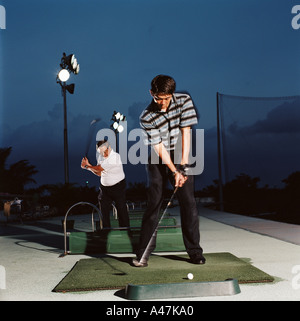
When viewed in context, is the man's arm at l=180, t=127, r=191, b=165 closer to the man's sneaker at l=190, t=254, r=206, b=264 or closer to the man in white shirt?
the man's sneaker at l=190, t=254, r=206, b=264

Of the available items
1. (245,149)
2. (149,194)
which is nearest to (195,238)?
(149,194)

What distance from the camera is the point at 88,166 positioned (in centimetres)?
752

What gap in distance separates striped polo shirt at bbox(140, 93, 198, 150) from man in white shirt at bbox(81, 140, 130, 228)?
2436 mm

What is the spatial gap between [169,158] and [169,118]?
1.53 feet

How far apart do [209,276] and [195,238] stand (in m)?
→ 0.77

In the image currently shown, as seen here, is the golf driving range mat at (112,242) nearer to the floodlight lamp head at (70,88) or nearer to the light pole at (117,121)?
the floodlight lamp head at (70,88)

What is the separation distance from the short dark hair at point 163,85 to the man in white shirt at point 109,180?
2.84 metres

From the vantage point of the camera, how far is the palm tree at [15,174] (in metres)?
31.5

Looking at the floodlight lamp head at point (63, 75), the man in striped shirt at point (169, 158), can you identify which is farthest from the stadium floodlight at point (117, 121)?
the man in striped shirt at point (169, 158)

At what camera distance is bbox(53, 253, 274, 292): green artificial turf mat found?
164 inches
